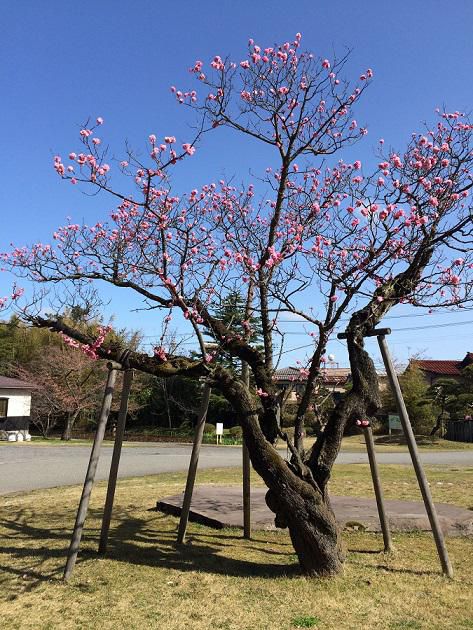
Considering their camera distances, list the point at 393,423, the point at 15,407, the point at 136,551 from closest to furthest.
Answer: the point at 136,551 → the point at 15,407 → the point at 393,423

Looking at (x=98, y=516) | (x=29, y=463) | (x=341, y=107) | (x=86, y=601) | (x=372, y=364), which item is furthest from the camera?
(x=29, y=463)

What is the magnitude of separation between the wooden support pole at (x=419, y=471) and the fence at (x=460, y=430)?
3092 cm

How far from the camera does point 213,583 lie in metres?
4.70

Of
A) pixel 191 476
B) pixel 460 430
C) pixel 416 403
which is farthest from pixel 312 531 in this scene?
pixel 460 430

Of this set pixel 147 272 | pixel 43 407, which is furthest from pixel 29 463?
pixel 43 407

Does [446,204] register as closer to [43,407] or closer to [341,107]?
[341,107]

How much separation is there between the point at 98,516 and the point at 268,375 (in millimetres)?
3736

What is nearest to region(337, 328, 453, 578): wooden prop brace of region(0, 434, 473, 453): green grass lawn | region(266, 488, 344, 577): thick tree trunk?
region(266, 488, 344, 577): thick tree trunk

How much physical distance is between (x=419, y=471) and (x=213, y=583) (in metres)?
2.19

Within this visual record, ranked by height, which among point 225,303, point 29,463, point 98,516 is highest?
point 225,303

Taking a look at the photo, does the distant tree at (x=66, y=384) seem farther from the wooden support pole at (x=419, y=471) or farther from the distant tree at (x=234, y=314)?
the wooden support pole at (x=419, y=471)

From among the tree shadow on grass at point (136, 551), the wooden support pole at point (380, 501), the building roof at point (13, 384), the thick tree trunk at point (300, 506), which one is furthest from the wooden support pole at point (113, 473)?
the building roof at point (13, 384)

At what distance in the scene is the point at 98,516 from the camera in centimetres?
771

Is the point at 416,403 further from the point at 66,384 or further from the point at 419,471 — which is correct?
the point at 419,471
